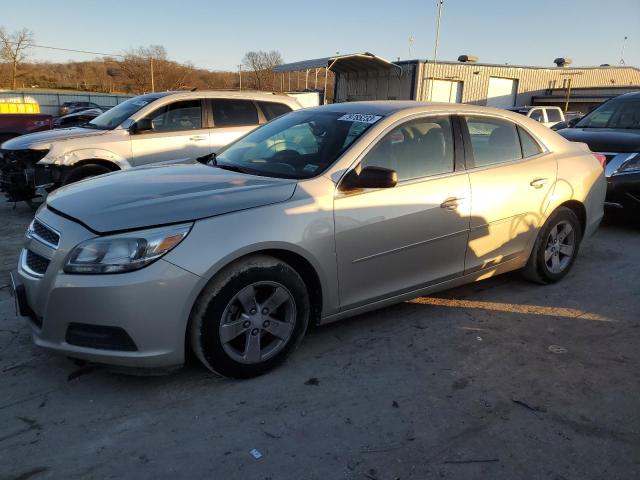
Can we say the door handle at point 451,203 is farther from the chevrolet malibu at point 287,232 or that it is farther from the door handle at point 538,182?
the door handle at point 538,182

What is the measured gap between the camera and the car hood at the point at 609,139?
21.4 ft

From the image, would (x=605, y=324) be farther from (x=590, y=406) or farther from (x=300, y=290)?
(x=300, y=290)

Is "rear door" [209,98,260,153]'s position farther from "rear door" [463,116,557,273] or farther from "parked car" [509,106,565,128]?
"parked car" [509,106,565,128]

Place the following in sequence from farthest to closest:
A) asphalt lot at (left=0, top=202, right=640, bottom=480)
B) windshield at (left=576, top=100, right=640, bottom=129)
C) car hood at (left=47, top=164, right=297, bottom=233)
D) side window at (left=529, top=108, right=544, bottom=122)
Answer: side window at (left=529, top=108, right=544, bottom=122) → windshield at (left=576, top=100, right=640, bottom=129) → car hood at (left=47, top=164, right=297, bottom=233) → asphalt lot at (left=0, top=202, right=640, bottom=480)

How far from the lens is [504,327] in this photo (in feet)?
12.4

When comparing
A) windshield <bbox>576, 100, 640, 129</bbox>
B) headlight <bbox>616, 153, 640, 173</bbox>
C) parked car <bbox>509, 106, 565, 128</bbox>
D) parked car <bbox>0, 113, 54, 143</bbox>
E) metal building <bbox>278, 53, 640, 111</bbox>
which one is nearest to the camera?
headlight <bbox>616, 153, 640, 173</bbox>

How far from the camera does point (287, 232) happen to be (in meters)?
2.90

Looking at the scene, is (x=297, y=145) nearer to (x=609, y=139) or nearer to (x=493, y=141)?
(x=493, y=141)

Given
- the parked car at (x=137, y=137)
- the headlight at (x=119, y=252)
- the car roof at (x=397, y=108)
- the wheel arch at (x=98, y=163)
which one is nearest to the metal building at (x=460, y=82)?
the parked car at (x=137, y=137)

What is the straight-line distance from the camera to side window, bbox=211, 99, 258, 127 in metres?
7.55

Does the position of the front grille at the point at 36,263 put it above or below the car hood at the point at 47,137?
below

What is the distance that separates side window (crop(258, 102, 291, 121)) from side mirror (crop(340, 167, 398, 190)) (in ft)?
16.2

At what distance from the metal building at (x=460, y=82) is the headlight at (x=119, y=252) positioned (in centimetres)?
2707

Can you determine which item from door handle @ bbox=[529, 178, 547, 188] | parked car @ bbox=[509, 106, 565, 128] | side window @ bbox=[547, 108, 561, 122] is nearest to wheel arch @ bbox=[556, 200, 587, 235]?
door handle @ bbox=[529, 178, 547, 188]
